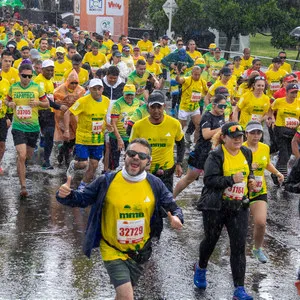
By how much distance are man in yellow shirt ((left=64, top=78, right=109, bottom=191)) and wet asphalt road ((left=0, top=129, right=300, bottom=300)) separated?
73 centimetres

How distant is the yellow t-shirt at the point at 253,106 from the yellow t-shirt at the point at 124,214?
687 centimetres

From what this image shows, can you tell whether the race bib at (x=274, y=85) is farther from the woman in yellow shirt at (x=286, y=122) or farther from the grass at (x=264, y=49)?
the grass at (x=264, y=49)

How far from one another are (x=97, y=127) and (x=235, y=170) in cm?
440

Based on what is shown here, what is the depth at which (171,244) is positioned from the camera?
30.3 ft

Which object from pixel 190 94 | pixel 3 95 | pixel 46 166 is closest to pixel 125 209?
pixel 3 95

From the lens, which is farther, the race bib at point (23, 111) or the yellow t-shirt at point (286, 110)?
the yellow t-shirt at point (286, 110)

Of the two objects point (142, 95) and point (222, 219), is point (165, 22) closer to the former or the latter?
point (142, 95)

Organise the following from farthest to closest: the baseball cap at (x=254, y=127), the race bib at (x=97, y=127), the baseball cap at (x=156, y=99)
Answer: the race bib at (x=97, y=127) → the baseball cap at (x=156, y=99) → the baseball cap at (x=254, y=127)

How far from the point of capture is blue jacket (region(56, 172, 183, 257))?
620 centimetres

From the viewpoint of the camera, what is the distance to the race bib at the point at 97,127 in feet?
37.3

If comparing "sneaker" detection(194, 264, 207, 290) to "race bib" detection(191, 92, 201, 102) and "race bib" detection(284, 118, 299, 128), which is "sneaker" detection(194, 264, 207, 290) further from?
"race bib" detection(191, 92, 201, 102)

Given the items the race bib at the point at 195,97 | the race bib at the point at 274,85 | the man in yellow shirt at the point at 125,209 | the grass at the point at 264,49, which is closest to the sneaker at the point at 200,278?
the man in yellow shirt at the point at 125,209

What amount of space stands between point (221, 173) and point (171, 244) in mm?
2180

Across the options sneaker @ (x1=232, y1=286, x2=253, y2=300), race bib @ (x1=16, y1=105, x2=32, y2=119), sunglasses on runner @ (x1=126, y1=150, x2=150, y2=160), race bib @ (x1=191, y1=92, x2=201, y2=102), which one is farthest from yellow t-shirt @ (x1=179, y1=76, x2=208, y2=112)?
sunglasses on runner @ (x1=126, y1=150, x2=150, y2=160)
